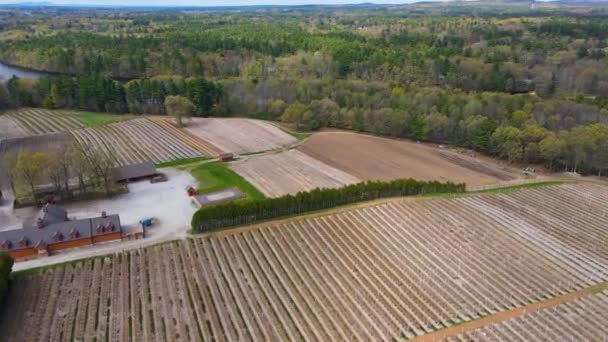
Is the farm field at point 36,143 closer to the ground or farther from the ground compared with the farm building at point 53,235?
farther from the ground

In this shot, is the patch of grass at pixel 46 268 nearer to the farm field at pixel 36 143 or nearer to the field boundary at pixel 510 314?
the field boundary at pixel 510 314

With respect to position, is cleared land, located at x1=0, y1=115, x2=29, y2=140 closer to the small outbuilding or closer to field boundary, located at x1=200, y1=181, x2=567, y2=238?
the small outbuilding

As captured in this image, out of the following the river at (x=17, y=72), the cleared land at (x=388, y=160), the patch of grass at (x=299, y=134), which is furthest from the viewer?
the river at (x=17, y=72)

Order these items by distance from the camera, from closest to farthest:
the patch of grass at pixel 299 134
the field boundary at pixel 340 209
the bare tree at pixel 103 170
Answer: the field boundary at pixel 340 209 < the bare tree at pixel 103 170 < the patch of grass at pixel 299 134

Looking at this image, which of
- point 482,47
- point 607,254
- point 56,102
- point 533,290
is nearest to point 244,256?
point 533,290

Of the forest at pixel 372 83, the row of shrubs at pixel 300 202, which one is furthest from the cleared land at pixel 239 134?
the row of shrubs at pixel 300 202

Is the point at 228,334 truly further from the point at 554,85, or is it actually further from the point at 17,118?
the point at 554,85
